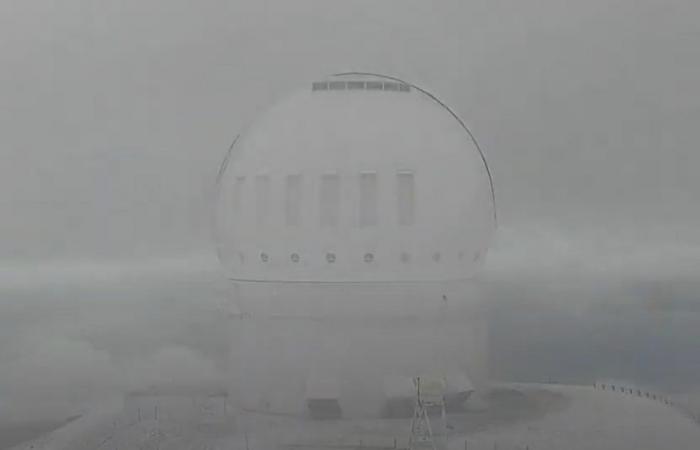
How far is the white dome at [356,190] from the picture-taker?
6.49 m

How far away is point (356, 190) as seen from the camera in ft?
21.3

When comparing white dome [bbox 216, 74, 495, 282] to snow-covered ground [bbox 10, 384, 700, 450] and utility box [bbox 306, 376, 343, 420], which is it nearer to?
utility box [bbox 306, 376, 343, 420]

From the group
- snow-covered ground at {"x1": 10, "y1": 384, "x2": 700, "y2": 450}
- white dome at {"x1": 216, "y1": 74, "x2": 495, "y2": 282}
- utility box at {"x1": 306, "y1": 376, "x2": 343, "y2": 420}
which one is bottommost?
snow-covered ground at {"x1": 10, "y1": 384, "x2": 700, "y2": 450}

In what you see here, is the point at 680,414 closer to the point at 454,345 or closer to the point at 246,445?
the point at 454,345

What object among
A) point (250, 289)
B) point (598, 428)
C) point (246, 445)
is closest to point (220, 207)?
point (250, 289)

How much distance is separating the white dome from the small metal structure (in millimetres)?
833

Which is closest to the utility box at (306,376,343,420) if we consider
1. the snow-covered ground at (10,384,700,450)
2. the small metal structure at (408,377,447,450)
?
the snow-covered ground at (10,384,700,450)

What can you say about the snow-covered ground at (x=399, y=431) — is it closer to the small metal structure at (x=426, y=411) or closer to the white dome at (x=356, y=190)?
the small metal structure at (x=426, y=411)

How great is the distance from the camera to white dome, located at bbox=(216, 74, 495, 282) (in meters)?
6.49

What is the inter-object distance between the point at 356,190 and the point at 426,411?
1824 millimetres

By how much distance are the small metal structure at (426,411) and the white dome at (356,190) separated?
0.83m

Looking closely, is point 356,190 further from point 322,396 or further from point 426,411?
point 426,411

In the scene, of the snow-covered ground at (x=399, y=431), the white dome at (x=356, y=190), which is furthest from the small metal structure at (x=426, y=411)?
the white dome at (x=356, y=190)

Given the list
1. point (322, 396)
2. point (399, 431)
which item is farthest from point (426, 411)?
point (322, 396)
